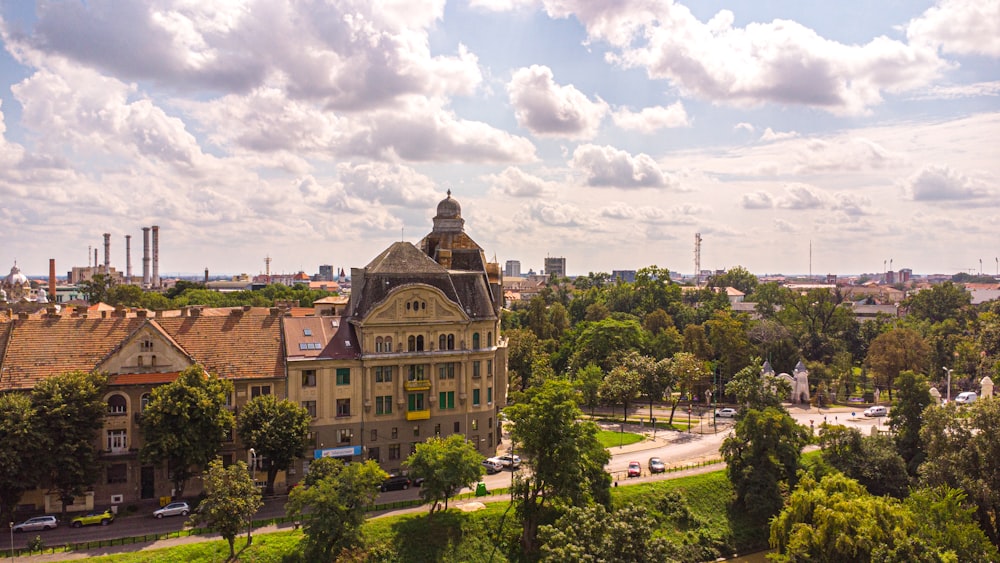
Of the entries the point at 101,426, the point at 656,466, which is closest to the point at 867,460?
the point at 656,466

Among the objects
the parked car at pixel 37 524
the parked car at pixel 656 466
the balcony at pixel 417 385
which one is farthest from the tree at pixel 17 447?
the parked car at pixel 656 466

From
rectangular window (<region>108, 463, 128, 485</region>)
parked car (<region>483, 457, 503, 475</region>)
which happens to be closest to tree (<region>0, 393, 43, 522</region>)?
rectangular window (<region>108, 463, 128, 485</region>)

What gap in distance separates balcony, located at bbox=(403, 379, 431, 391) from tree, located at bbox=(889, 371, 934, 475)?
150ft

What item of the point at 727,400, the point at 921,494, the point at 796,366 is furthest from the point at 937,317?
the point at 921,494

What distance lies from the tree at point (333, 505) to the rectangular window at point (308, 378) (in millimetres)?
12926

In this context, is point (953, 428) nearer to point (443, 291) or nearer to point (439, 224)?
point (443, 291)

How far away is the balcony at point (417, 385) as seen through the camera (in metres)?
62.0

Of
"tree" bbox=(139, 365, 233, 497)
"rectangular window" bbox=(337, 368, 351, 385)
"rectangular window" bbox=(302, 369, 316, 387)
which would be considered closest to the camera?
"tree" bbox=(139, 365, 233, 497)

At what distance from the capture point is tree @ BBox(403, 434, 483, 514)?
50062 mm

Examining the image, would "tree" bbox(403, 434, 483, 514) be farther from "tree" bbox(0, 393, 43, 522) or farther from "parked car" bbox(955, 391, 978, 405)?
"parked car" bbox(955, 391, 978, 405)

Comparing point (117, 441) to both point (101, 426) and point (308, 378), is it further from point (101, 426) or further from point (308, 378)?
point (308, 378)

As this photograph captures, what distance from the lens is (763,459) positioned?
200ft

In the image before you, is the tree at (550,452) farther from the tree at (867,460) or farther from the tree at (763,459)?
the tree at (867,460)

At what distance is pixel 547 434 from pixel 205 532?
83.2 ft
